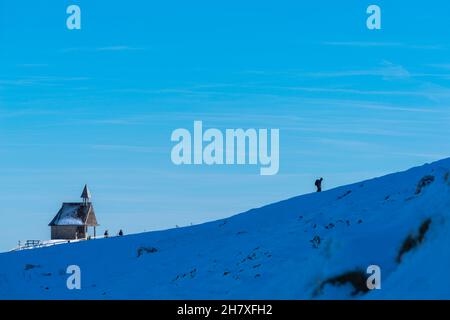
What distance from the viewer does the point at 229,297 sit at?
19.0 meters

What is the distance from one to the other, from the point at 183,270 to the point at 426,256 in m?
12.3

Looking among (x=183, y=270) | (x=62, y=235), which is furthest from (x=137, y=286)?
(x=62, y=235)

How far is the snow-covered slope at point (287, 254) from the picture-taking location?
1401 centimetres

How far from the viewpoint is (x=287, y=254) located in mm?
22406

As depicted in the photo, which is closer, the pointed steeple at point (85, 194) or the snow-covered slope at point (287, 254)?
the snow-covered slope at point (287, 254)

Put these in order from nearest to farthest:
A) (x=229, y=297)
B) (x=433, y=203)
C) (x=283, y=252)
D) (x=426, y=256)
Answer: (x=426, y=256) → (x=433, y=203) → (x=229, y=297) → (x=283, y=252)

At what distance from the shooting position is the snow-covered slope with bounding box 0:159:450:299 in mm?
14008

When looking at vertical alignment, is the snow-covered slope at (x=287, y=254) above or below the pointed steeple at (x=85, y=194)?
below

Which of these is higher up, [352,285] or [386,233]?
[386,233]

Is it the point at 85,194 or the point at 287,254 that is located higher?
the point at 85,194

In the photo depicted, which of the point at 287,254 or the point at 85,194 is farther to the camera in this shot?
the point at 85,194
